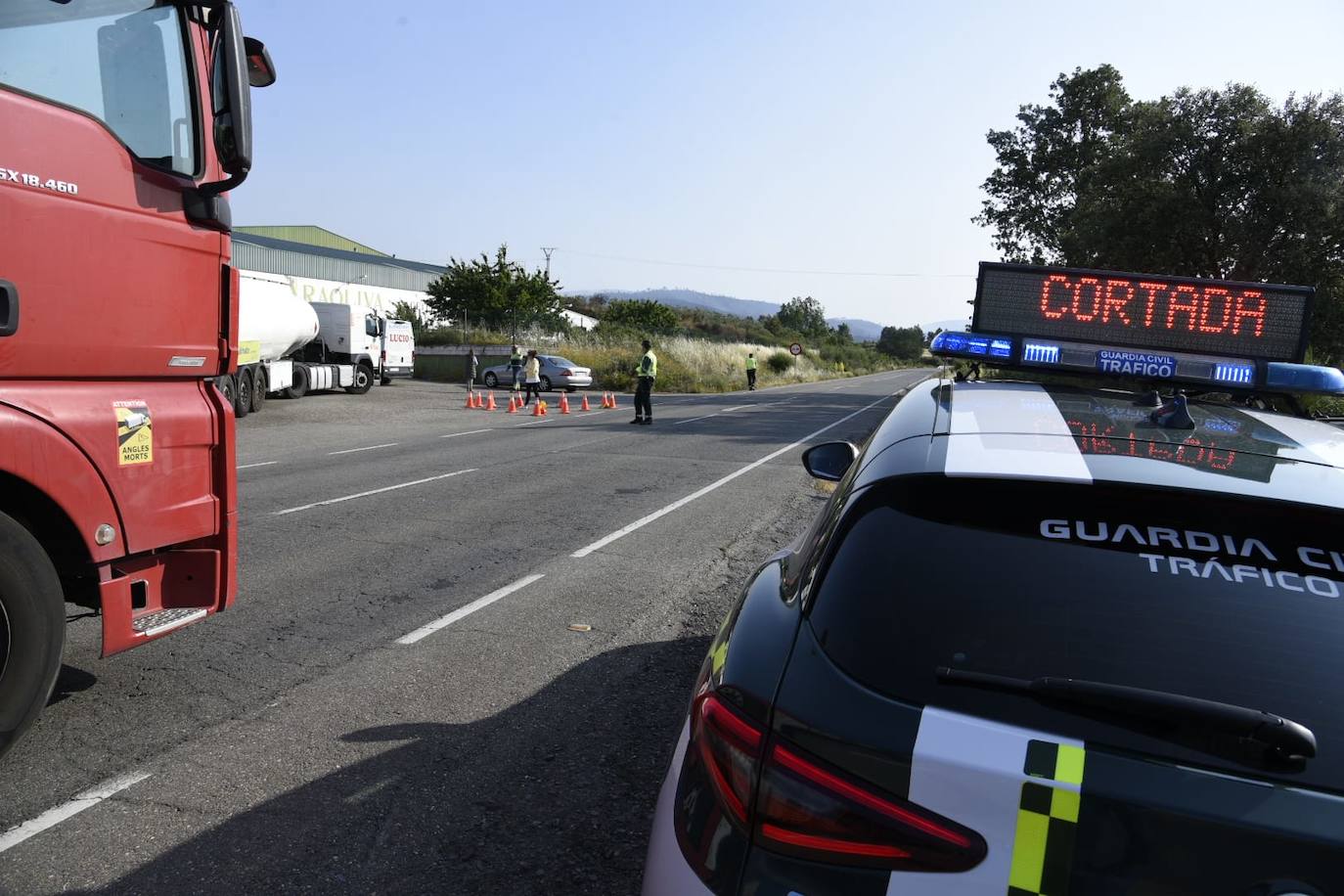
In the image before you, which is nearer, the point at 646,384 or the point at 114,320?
the point at 114,320

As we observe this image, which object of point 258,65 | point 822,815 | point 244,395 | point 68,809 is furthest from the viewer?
point 244,395

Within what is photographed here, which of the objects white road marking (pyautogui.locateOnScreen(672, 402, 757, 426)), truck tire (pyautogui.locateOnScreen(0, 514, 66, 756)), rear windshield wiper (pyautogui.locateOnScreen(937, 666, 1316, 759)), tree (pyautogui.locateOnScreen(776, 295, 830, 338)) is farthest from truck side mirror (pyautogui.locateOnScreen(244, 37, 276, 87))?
tree (pyautogui.locateOnScreen(776, 295, 830, 338))

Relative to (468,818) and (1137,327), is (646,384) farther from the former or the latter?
(468,818)

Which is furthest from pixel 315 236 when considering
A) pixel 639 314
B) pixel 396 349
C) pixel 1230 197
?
pixel 1230 197

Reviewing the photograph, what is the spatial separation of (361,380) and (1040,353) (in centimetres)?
2955

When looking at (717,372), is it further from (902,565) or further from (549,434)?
(902,565)

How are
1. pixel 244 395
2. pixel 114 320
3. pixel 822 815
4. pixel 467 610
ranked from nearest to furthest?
pixel 822 815 < pixel 114 320 < pixel 467 610 < pixel 244 395

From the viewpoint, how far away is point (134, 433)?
4.04 m

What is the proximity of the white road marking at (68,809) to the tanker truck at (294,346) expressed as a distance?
1362 centimetres

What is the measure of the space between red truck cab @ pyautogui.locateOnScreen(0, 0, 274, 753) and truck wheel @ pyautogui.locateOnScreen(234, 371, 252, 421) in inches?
765

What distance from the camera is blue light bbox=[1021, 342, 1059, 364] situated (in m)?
5.85

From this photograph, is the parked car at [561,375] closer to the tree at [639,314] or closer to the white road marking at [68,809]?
the white road marking at [68,809]

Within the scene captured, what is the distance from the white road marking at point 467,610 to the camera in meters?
5.60

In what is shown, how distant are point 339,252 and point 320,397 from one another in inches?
1555
